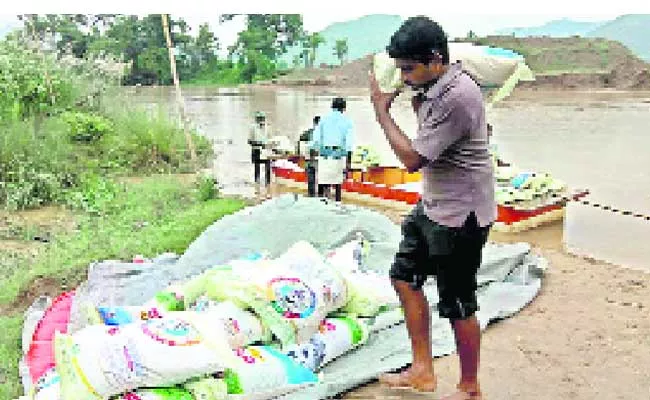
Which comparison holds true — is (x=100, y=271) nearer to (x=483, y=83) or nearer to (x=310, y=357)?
(x=310, y=357)

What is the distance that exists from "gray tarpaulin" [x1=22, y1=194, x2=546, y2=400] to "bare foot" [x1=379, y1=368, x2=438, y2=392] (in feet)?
1.41

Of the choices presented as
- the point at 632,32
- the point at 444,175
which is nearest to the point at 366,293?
the point at 444,175

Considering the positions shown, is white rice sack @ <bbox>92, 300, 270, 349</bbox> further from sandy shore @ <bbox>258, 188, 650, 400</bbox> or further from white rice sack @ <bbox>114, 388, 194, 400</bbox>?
sandy shore @ <bbox>258, 188, 650, 400</bbox>

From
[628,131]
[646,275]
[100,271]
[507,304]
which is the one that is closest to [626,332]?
[507,304]

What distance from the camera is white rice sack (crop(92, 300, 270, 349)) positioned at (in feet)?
11.4

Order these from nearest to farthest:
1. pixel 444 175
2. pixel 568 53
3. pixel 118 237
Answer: pixel 444 175, pixel 118 237, pixel 568 53

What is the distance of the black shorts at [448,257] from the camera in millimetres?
3008

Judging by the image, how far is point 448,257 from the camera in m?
3.03

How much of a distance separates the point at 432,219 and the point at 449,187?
0.14m

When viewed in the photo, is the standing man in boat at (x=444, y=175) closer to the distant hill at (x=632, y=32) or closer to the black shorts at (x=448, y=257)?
the black shorts at (x=448, y=257)

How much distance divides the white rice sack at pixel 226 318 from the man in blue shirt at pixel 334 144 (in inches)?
195

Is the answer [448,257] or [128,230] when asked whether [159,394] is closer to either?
[448,257]

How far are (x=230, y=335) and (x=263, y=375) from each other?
25 cm

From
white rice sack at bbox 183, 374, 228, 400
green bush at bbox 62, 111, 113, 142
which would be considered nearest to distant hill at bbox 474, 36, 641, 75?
green bush at bbox 62, 111, 113, 142
